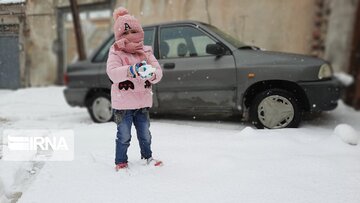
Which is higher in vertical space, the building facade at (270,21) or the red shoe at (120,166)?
the building facade at (270,21)

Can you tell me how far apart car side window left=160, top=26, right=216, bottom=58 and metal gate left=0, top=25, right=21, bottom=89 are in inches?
103

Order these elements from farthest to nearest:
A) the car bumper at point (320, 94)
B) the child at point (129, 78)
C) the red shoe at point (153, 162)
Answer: the car bumper at point (320, 94)
the red shoe at point (153, 162)
the child at point (129, 78)

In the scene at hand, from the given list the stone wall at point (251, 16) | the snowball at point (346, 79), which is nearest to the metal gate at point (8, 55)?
the stone wall at point (251, 16)

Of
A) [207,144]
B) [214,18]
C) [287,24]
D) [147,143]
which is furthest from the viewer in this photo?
[287,24]

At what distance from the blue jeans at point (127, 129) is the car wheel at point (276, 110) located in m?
2.03

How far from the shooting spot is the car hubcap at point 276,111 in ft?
15.2

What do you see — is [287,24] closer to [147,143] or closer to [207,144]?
[207,144]

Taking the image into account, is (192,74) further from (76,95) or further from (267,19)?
(267,19)

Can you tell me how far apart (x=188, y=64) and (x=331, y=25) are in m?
3.69

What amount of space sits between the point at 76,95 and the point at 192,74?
6.59ft

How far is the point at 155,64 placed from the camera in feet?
9.74

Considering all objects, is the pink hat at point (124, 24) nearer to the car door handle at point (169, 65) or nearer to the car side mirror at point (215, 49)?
the car side mirror at point (215, 49)

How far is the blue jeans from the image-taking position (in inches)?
119

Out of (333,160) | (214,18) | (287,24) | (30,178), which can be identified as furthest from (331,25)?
(30,178)
